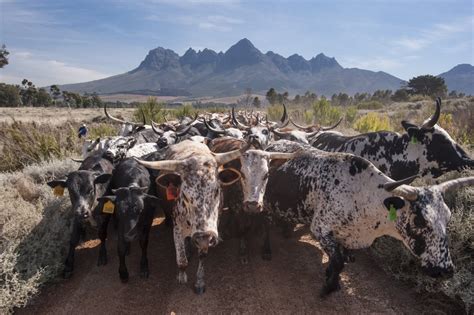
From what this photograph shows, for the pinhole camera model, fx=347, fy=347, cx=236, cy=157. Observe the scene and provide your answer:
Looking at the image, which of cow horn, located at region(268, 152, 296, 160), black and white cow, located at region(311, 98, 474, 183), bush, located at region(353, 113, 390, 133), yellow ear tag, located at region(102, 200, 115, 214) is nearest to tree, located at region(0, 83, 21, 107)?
bush, located at region(353, 113, 390, 133)

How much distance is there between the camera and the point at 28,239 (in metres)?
5.55

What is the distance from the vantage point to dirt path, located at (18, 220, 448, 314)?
4.50 meters

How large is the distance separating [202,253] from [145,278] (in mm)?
1061

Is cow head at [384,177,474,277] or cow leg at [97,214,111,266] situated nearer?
cow head at [384,177,474,277]

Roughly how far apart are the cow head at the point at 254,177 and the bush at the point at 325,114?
44.4ft

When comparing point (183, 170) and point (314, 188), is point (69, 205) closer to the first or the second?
point (183, 170)

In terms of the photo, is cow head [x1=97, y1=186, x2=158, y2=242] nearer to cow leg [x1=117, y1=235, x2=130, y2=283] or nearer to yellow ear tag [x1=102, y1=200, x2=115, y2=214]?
yellow ear tag [x1=102, y1=200, x2=115, y2=214]

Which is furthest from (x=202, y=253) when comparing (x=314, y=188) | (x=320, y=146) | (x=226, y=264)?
(x=320, y=146)

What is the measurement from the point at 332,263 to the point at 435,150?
3.36 metres

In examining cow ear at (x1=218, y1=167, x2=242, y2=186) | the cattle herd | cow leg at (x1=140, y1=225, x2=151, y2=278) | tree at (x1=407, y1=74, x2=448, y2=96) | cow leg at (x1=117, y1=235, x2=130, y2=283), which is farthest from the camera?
tree at (x1=407, y1=74, x2=448, y2=96)

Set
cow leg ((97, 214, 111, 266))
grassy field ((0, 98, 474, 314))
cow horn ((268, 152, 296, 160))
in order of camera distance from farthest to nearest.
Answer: cow leg ((97, 214, 111, 266)), cow horn ((268, 152, 296, 160)), grassy field ((0, 98, 474, 314))

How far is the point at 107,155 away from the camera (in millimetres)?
6422

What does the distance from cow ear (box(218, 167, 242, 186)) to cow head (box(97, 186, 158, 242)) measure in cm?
105

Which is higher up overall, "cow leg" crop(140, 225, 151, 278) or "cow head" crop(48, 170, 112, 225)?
"cow head" crop(48, 170, 112, 225)
